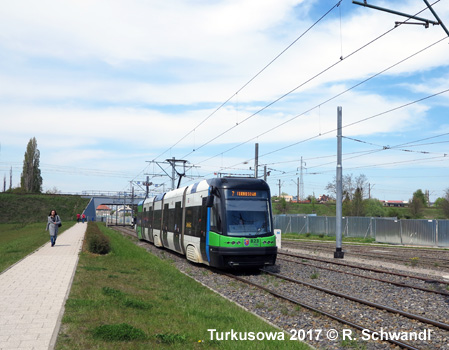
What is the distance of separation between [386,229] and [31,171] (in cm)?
8699

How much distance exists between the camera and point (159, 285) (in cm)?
1196

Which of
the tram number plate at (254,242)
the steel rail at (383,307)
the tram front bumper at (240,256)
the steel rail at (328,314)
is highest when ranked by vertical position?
the tram number plate at (254,242)

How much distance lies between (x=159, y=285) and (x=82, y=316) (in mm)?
4318

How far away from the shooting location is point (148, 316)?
808cm

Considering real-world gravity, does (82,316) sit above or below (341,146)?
below

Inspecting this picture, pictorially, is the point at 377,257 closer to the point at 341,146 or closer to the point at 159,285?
the point at 341,146

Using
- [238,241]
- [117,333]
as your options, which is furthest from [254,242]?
[117,333]

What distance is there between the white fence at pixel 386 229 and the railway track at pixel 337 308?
66.0 ft

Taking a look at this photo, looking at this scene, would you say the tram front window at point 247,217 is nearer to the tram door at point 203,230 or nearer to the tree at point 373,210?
the tram door at point 203,230

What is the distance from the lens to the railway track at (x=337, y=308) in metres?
7.48

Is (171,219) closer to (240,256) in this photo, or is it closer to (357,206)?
(240,256)

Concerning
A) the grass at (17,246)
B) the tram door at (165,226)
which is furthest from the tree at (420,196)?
the tram door at (165,226)

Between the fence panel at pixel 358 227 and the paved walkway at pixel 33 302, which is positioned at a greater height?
the fence panel at pixel 358 227

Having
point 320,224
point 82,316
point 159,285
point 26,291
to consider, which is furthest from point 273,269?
point 320,224
